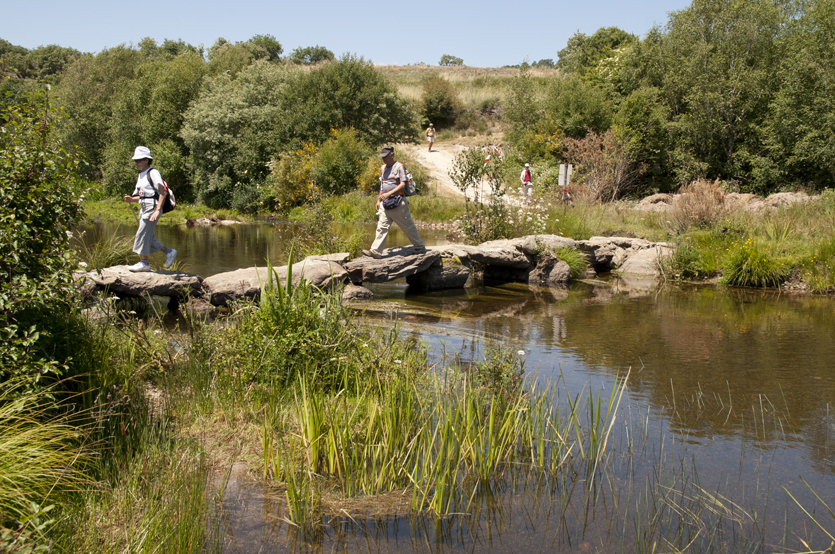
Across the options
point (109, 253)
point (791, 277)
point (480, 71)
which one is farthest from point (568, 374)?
point (480, 71)

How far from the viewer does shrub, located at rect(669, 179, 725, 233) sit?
15680 mm

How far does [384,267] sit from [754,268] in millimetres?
8009

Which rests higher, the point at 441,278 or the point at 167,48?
the point at 167,48

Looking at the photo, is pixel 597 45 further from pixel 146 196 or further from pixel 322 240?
pixel 146 196

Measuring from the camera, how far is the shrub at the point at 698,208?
15.7 metres

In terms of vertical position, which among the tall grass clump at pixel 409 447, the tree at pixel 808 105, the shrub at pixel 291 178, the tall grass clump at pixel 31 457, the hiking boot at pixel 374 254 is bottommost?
the tall grass clump at pixel 409 447

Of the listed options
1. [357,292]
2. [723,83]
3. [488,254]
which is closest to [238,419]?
[357,292]

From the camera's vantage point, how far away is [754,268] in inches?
503

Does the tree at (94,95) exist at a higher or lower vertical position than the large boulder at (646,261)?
higher

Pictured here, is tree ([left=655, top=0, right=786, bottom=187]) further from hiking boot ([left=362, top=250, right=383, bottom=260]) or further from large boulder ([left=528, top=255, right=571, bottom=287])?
hiking boot ([left=362, top=250, right=383, bottom=260])

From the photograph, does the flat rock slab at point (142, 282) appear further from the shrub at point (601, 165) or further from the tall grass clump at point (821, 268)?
the shrub at point (601, 165)

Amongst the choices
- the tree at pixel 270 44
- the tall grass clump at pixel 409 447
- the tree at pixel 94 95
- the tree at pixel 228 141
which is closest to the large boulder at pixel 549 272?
the tall grass clump at pixel 409 447

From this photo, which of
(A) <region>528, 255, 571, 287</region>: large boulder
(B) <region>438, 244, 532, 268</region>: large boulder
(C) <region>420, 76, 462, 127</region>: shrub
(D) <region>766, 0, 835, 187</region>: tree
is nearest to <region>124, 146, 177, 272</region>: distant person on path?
(B) <region>438, 244, 532, 268</region>: large boulder

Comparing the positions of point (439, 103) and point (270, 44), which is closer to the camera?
point (439, 103)
